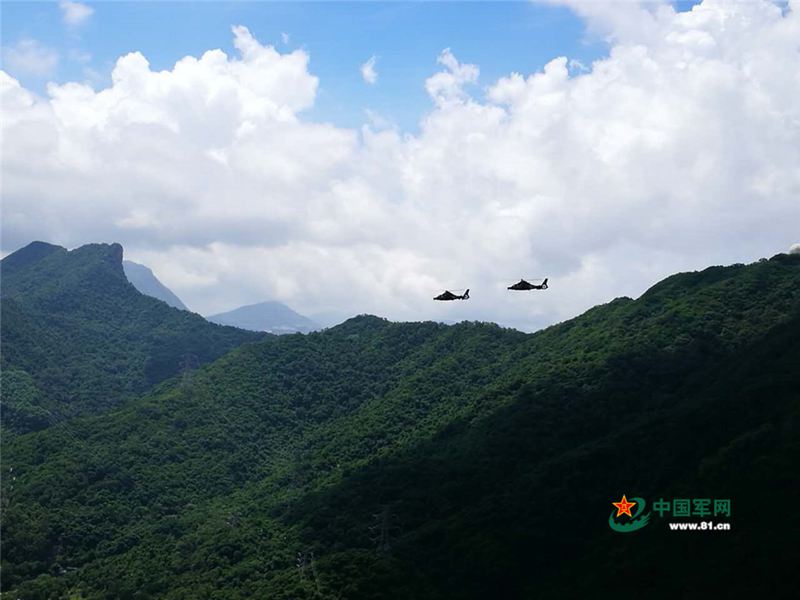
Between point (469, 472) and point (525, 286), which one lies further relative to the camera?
point (469, 472)

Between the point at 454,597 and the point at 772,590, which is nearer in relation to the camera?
the point at 772,590

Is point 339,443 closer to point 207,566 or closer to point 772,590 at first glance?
point 207,566

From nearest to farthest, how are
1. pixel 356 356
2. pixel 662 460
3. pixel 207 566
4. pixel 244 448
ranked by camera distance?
1. pixel 662 460
2. pixel 207 566
3. pixel 244 448
4. pixel 356 356

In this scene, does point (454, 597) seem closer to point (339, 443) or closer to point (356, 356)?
point (339, 443)

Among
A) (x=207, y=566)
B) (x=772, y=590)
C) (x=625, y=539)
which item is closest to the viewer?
(x=772, y=590)

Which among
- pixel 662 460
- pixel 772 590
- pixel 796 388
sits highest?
pixel 796 388

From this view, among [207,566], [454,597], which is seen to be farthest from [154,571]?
[454,597]

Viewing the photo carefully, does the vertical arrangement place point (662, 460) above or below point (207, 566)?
above
